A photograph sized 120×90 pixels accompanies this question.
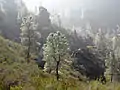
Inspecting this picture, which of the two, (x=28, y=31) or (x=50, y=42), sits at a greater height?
(x=28, y=31)

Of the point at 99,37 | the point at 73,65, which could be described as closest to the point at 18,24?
the point at 99,37

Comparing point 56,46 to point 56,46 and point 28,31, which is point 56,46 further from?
point 28,31

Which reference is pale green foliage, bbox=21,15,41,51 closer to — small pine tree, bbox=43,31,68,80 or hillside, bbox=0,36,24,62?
hillside, bbox=0,36,24,62

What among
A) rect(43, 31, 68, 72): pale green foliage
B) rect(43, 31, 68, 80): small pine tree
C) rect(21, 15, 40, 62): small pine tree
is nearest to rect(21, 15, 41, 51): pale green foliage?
rect(21, 15, 40, 62): small pine tree

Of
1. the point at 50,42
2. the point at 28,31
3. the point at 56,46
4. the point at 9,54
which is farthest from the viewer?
the point at 28,31

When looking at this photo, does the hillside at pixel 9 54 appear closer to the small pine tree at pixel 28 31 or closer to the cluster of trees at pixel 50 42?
the cluster of trees at pixel 50 42

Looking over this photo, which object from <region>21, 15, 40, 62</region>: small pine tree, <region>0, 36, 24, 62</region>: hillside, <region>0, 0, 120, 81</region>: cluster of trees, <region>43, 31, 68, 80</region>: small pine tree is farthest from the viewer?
<region>21, 15, 40, 62</region>: small pine tree

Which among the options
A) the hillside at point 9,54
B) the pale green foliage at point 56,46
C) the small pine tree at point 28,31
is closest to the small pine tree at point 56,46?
the pale green foliage at point 56,46

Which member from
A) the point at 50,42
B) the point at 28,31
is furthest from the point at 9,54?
the point at 50,42

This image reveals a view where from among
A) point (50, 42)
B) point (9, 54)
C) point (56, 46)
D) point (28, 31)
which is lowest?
point (9, 54)

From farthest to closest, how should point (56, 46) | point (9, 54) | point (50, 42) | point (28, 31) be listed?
point (28, 31)
point (9, 54)
point (50, 42)
point (56, 46)

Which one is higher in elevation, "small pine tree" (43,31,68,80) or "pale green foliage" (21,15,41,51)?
"pale green foliage" (21,15,41,51)

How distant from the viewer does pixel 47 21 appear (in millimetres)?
156000

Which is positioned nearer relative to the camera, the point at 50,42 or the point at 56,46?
the point at 56,46
